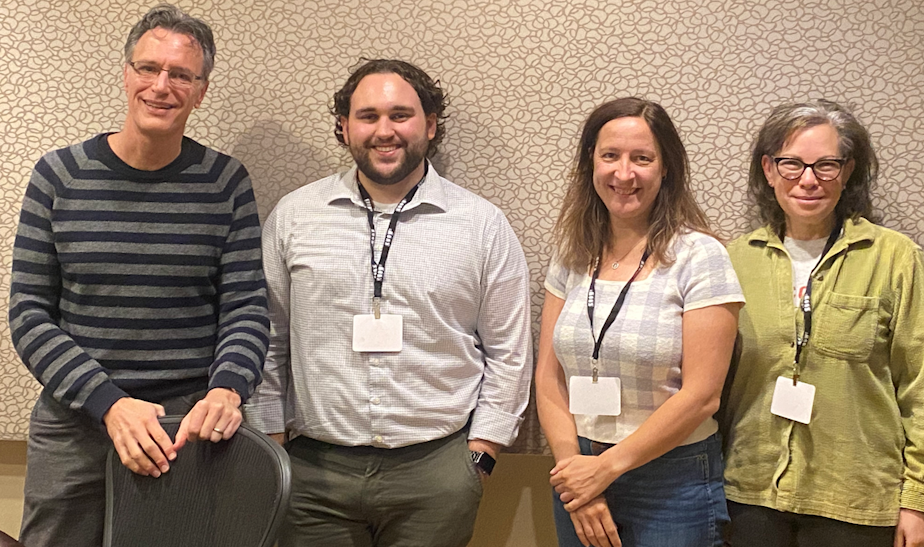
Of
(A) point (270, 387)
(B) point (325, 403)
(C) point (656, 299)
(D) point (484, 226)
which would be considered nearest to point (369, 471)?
(B) point (325, 403)

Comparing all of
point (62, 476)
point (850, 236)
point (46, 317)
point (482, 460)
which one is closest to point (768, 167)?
point (850, 236)

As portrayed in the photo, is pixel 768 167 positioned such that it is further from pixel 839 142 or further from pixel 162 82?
pixel 162 82

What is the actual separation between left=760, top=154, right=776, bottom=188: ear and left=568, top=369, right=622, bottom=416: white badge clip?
76cm

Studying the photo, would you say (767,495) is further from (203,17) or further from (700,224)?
(203,17)

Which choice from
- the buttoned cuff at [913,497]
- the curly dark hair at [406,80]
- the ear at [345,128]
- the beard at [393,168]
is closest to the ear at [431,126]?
the curly dark hair at [406,80]

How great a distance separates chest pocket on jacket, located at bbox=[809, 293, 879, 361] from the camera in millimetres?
1826

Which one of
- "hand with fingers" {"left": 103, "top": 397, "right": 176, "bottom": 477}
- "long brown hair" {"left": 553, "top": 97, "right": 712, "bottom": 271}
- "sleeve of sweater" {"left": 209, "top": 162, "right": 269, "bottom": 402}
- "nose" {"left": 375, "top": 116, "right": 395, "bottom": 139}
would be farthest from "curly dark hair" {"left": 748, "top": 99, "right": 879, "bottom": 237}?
"hand with fingers" {"left": 103, "top": 397, "right": 176, "bottom": 477}

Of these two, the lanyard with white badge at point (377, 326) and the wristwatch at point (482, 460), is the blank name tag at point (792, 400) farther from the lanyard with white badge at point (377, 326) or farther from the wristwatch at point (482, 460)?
the lanyard with white badge at point (377, 326)

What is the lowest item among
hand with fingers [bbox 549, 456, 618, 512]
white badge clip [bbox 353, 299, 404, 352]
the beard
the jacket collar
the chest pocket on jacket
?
hand with fingers [bbox 549, 456, 618, 512]

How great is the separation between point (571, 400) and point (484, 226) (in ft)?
1.90

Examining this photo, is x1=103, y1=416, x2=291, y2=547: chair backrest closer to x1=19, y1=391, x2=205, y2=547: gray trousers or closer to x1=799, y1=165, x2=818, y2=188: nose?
x1=19, y1=391, x2=205, y2=547: gray trousers

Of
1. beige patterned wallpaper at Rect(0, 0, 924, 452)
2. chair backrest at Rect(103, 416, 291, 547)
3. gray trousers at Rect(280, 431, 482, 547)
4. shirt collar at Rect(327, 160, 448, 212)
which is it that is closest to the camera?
chair backrest at Rect(103, 416, 291, 547)

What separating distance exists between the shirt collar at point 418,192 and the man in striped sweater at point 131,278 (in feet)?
1.06

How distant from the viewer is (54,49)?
2416 millimetres
